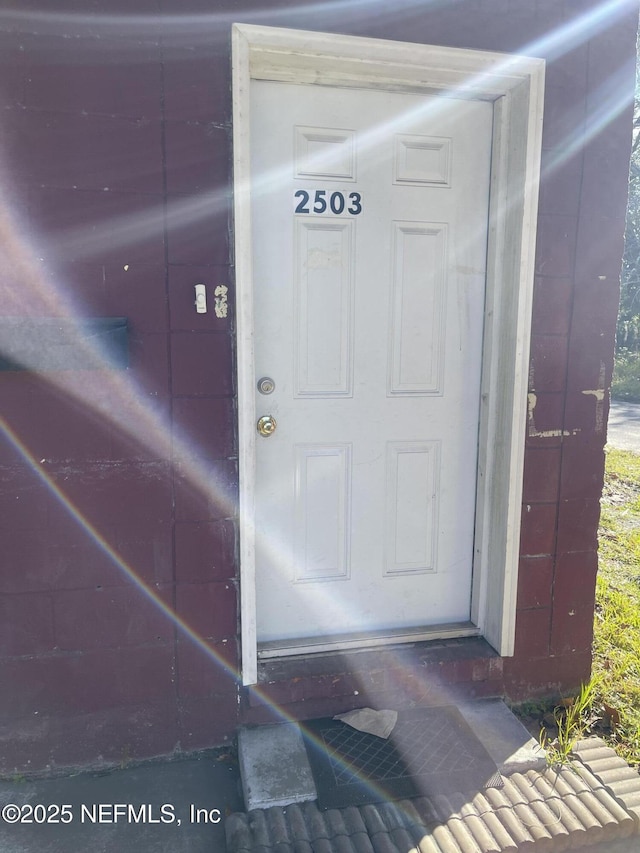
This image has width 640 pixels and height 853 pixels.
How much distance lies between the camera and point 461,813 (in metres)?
2.00

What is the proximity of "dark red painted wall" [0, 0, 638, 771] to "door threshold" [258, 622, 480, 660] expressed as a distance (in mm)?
77

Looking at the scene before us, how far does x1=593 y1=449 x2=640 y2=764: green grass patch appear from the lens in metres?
2.43

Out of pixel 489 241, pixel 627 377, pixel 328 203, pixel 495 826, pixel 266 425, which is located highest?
pixel 328 203

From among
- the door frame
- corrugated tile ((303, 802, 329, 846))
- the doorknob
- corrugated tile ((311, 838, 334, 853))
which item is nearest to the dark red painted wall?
the door frame

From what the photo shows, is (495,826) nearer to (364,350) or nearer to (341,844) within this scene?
(341,844)

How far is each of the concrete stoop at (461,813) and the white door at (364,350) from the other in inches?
20.6

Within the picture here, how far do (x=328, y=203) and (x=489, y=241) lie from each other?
679 mm

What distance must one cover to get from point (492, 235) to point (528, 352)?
50cm

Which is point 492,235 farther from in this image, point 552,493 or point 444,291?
point 552,493

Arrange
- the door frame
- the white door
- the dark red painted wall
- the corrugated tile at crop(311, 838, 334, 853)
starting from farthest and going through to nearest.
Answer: the white door
the door frame
the dark red painted wall
the corrugated tile at crop(311, 838, 334, 853)

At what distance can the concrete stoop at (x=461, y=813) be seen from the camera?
187 cm

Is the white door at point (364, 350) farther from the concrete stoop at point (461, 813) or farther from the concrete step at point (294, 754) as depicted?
the concrete stoop at point (461, 813)

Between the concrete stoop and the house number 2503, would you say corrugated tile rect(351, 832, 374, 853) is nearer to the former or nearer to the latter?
the concrete stoop

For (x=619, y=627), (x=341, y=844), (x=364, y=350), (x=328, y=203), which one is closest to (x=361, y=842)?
(x=341, y=844)
